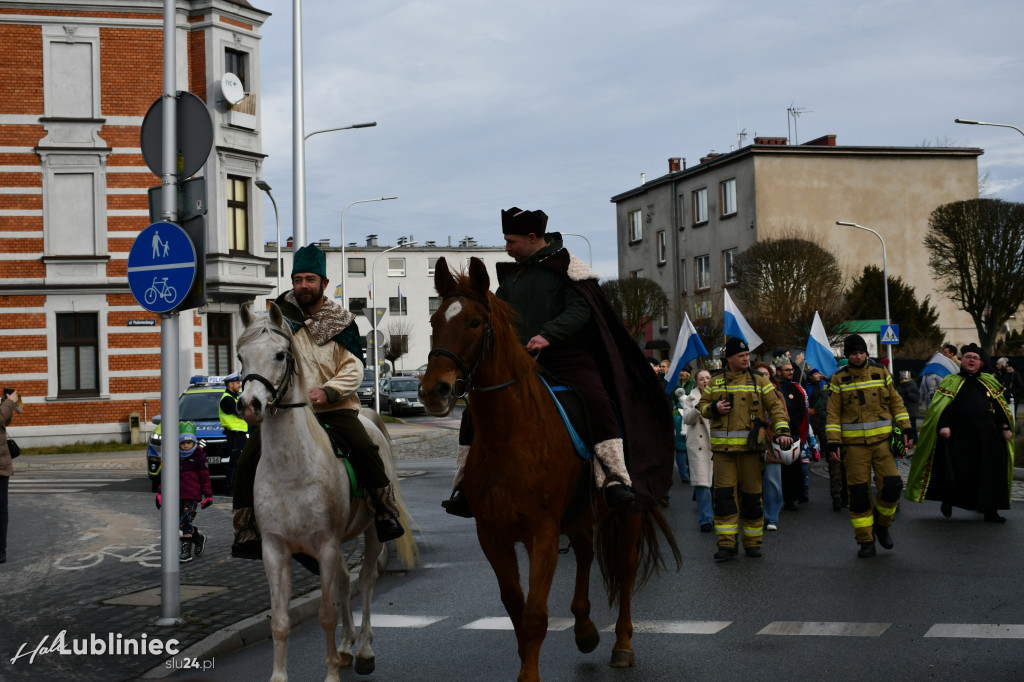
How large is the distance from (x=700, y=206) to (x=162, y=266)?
54955 millimetres

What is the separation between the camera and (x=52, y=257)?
33.5 m

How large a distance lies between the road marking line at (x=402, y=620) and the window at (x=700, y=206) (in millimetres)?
53781

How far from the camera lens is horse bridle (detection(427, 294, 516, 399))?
18.2 feet

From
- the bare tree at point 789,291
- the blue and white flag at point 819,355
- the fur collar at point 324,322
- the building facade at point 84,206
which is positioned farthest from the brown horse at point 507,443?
the bare tree at point 789,291

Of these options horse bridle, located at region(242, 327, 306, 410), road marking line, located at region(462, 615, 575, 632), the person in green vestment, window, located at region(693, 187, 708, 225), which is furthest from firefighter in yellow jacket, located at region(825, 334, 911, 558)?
window, located at region(693, 187, 708, 225)

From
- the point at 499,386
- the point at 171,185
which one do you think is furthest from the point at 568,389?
the point at 171,185

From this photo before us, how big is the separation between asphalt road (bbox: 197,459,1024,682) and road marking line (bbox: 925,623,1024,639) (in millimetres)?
13

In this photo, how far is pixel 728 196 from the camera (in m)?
58.8

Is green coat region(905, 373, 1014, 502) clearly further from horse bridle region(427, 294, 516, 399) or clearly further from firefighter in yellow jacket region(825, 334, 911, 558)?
horse bridle region(427, 294, 516, 399)

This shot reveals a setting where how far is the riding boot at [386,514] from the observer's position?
7.34m

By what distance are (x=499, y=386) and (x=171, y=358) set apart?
137 inches

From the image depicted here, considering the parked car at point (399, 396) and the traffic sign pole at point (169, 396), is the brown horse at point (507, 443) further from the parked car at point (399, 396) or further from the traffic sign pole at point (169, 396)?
the parked car at point (399, 396)

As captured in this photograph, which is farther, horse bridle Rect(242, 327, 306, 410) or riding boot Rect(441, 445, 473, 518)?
riding boot Rect(441, 445, 473, 518)

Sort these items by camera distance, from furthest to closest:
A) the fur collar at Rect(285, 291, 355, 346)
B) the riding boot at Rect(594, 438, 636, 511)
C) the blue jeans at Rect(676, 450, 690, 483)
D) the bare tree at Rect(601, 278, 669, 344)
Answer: the bare tree at Rect(601, 278, 669, 344)
the blue jeans at Rect(676, 450, 690, 483)
the fur collar at Rect(285, 291, 355, 346)
the riding boot at Rect(594, 438, 636, 511)
